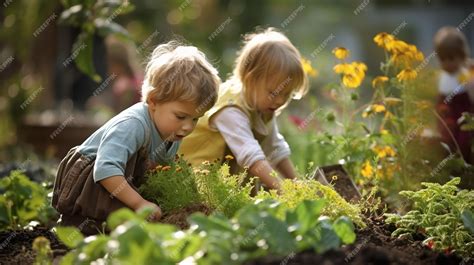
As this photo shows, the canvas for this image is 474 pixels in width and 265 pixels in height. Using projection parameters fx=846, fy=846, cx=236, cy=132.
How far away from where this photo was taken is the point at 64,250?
11.1ft

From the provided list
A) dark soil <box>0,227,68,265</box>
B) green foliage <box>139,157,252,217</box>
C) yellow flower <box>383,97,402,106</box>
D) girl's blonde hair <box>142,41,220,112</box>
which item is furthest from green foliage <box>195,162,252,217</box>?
yellow flower <box>383,97,402,106</box>

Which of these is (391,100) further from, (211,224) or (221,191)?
(211,224)

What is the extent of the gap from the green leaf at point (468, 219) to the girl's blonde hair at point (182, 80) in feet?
4.10

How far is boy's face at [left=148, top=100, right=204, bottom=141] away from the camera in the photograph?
385 cm

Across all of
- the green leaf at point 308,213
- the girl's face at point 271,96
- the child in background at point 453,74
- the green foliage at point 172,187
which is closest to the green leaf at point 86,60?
the girl's face at point 271,96

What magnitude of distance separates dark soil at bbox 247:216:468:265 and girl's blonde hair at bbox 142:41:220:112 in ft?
3.09

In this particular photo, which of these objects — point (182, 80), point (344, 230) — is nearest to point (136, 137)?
point (182, 80)

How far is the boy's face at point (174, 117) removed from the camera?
152 inches

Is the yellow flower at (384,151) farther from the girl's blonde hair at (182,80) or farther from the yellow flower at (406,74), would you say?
the girl's blonde hair at (182,80)

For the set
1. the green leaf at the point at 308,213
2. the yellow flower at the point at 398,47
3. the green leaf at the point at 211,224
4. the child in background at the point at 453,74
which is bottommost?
the child in background at the point at 453,74

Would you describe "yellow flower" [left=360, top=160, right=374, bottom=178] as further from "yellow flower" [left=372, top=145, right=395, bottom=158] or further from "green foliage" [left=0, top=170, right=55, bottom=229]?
"green foliage" [left=0, top=170, right=55, bottom=229]

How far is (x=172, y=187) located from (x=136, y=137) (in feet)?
0.96

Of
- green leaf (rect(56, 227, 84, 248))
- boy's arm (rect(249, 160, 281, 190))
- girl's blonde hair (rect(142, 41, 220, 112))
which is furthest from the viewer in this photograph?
boy's arm (rect(249, 160, 281, 190))

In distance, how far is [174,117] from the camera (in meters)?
3.88
